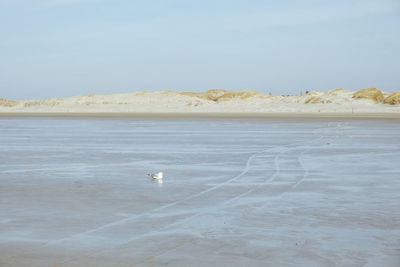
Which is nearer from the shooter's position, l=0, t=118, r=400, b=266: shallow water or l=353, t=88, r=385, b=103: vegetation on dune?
l=0, t=118, r=400, b=266: shallow water

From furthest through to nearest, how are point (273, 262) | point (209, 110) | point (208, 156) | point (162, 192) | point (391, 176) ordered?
point (209, 110) → point (208, 156) → point (391, 176) → point (162, 192) → point (273, 262)

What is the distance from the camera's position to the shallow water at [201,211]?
296 inches

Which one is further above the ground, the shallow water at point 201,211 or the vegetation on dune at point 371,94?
the vegetation on dune at point 371,94

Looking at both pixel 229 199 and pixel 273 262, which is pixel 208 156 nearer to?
pixel 229 199

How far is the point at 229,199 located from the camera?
460 inches

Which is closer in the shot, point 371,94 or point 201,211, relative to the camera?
point 201,211

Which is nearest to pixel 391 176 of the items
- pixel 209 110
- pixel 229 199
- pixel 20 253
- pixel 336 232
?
pixel 229 199

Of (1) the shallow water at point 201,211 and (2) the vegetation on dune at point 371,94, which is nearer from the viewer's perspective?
(1) the shallow water at point 201,211

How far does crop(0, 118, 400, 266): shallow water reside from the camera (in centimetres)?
751

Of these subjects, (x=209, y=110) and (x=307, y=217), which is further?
(x=209, y=110)

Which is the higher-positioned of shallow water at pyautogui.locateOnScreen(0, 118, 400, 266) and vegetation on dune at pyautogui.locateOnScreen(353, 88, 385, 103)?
vegetation on dune at pyautogui.locateOnScreen(353, 88, 385, 103)

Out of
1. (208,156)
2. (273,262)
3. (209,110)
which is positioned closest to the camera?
(273,262)

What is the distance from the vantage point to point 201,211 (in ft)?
34.2

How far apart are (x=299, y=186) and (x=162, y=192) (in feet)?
9.53
